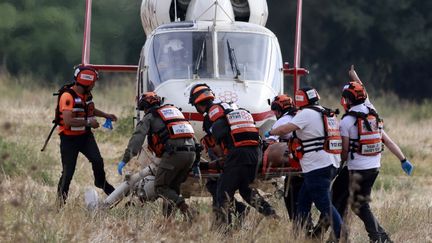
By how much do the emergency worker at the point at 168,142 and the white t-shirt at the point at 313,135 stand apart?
151cm

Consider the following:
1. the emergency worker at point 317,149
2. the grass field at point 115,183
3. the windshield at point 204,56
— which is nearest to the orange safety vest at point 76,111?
the grass field at point 115,183

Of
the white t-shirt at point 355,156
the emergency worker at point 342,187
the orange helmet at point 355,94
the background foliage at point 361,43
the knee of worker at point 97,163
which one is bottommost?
the background foliage at point 361,43

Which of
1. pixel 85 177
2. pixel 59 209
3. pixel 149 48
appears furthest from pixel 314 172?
pixel 85 177

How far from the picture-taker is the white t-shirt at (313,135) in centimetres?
1177

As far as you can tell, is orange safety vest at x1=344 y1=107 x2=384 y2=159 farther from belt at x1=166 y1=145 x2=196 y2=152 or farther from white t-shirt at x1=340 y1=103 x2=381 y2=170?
belt at x1=166 y1=145 x2=196 y2=152

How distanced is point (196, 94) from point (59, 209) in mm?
1992

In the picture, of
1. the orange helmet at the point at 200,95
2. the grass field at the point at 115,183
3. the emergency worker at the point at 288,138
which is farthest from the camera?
the emergency worker at the point at 288,138

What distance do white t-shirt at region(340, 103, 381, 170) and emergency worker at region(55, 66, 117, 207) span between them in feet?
11.6

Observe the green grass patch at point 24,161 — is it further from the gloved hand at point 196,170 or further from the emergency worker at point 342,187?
the emergency worker at point 342,187

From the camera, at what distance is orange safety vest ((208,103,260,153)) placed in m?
12.4

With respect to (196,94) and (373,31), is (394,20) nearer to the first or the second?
(373,31)

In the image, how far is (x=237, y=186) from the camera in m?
12.5

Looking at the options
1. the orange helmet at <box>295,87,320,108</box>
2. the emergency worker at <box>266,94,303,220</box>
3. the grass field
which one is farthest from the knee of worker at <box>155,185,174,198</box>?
the orange helmet at <box>295,87,320,108</box>

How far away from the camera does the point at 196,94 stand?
12.8 metres
